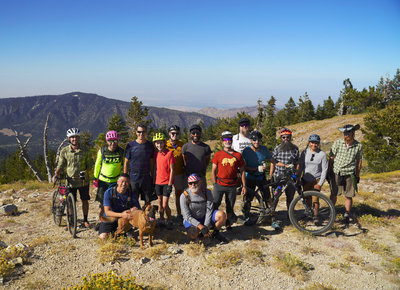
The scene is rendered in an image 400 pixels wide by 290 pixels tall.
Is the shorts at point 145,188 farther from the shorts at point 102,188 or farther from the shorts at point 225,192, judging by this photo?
the shorts at point 225,192

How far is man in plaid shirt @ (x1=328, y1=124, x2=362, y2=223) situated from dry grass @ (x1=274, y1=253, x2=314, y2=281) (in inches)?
97.8

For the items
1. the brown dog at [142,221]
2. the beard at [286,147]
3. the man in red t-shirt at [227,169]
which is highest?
the beard at [286,147]

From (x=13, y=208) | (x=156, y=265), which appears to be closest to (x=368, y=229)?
(x=156, y=265)

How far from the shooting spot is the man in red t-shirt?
588cm

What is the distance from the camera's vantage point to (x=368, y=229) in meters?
6.37

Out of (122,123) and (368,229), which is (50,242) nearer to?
(368,229)

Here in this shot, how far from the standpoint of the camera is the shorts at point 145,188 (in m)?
6.09

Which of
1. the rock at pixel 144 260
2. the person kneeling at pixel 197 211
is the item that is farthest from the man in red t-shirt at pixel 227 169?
the rock at pixel 144 260

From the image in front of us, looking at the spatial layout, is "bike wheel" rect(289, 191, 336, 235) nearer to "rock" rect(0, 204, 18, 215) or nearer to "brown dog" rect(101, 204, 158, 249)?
"brown dog" rect(101, 204, 158, 249)

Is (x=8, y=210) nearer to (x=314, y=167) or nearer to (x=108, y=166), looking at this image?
(x=108, y=166)

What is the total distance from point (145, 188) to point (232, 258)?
8.84 ft

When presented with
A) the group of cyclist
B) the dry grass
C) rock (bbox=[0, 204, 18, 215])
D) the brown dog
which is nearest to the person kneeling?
the group of cyclist

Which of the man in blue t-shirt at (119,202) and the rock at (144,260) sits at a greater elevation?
the man in blue t-shirt at (119,202)

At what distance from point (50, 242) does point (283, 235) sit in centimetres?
589
